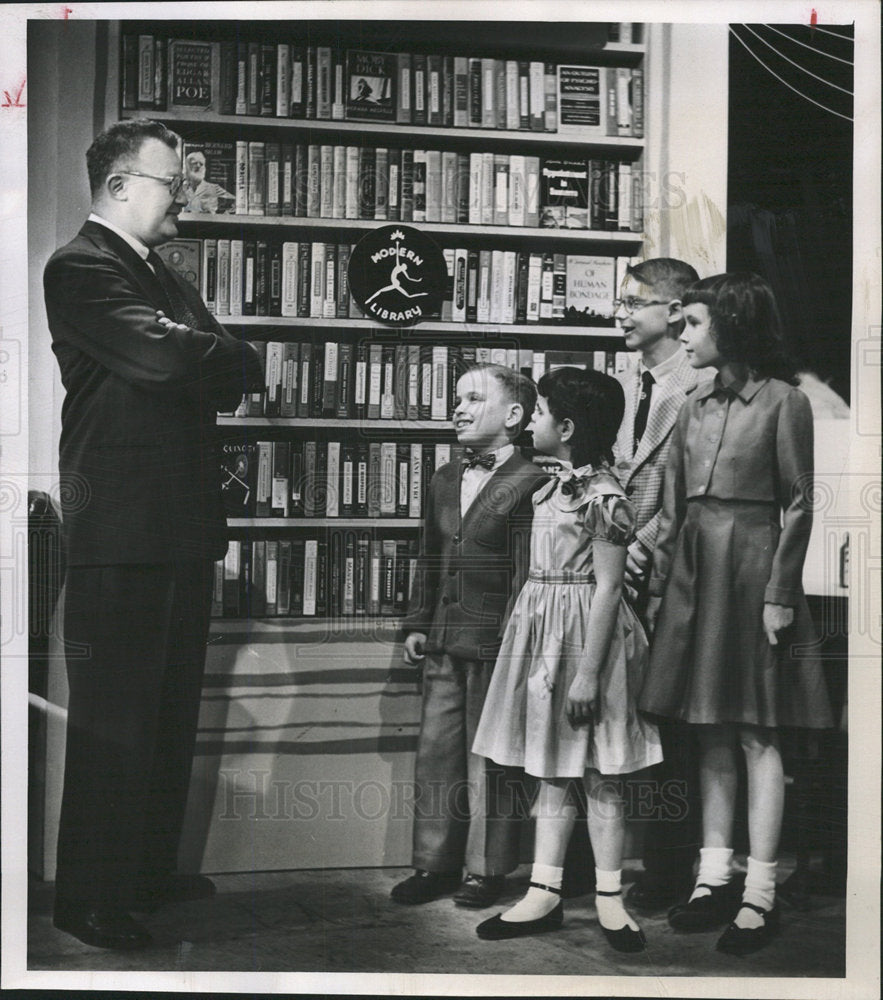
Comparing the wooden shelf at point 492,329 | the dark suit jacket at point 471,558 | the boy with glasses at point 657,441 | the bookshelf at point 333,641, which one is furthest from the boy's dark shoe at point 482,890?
the wooden shelf at point 492,329

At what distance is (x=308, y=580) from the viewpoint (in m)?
2.63

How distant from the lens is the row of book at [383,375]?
103 inches

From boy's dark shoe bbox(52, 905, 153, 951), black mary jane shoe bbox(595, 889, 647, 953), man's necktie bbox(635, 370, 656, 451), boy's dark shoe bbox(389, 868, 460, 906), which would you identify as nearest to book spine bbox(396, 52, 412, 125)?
man's necktie bbox(635, 370, 656, 451)

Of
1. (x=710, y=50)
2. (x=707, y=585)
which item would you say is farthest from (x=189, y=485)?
(x=710, y=50)

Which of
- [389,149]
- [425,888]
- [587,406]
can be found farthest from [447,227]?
[425,888]

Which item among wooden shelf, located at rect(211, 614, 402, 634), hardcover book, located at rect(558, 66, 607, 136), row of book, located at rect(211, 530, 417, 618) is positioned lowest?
wooden shelf, located at rect(211, 614, 402, 634)

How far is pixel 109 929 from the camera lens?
8.59ft

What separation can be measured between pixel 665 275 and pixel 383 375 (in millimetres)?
808

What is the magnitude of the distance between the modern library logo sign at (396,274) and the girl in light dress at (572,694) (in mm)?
611

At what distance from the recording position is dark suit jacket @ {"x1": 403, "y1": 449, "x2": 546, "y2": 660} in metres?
2.61

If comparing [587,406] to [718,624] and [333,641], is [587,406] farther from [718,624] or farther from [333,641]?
[333,641]

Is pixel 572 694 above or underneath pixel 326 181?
underneath

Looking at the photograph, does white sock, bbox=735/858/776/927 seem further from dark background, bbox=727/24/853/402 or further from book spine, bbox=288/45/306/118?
book spine, bbox=288/45/306/118

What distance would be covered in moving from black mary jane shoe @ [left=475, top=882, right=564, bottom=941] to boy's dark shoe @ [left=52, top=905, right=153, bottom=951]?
0.91m
